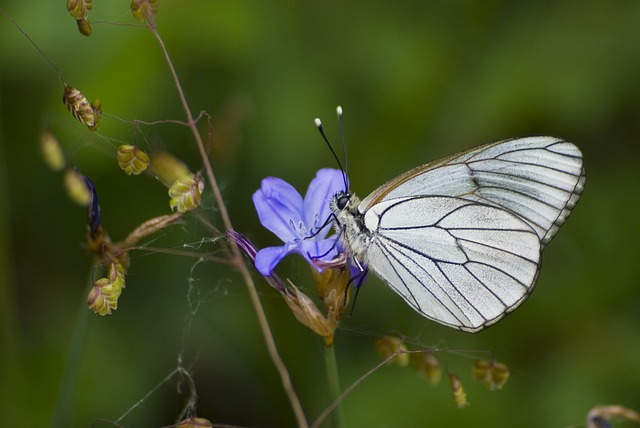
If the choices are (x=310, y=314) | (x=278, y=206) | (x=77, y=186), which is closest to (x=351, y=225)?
(x=278, y=206)

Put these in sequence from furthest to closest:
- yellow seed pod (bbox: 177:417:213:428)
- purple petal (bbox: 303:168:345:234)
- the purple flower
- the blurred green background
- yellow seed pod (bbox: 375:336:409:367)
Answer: the blurred green background
purple petal (bbox: 303:168:345:234)
the purple flower
yellow seed pod (bbox: 375:336:409:367)
yellow seed pod (bbox: 177:417:213:428)

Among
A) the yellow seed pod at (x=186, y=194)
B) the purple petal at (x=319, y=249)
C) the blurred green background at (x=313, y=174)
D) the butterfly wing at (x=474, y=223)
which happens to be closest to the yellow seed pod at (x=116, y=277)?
the yellow seed pod at (x=186, y=194)

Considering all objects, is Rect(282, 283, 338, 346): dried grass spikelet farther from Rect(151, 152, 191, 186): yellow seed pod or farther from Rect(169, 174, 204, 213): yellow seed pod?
Rect(151, 152, 191, 186): yellow seed pod

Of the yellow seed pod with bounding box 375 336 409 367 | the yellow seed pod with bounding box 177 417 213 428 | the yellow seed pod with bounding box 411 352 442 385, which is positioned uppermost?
the yellow seed pod with bounding box 177 417 213 428

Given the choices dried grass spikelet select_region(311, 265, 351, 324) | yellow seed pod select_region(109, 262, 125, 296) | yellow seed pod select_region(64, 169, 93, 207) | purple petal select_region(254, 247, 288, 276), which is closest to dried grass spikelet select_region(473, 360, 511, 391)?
dried grass spikelet select_region(311, 265, 351, 324)

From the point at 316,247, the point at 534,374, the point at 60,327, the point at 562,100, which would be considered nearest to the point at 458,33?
the point at 562,100

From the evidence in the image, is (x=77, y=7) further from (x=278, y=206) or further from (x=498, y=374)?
(x=498, y=374)

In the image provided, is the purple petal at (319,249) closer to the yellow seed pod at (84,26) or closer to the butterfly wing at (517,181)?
the butterfly wing at (517,181)
